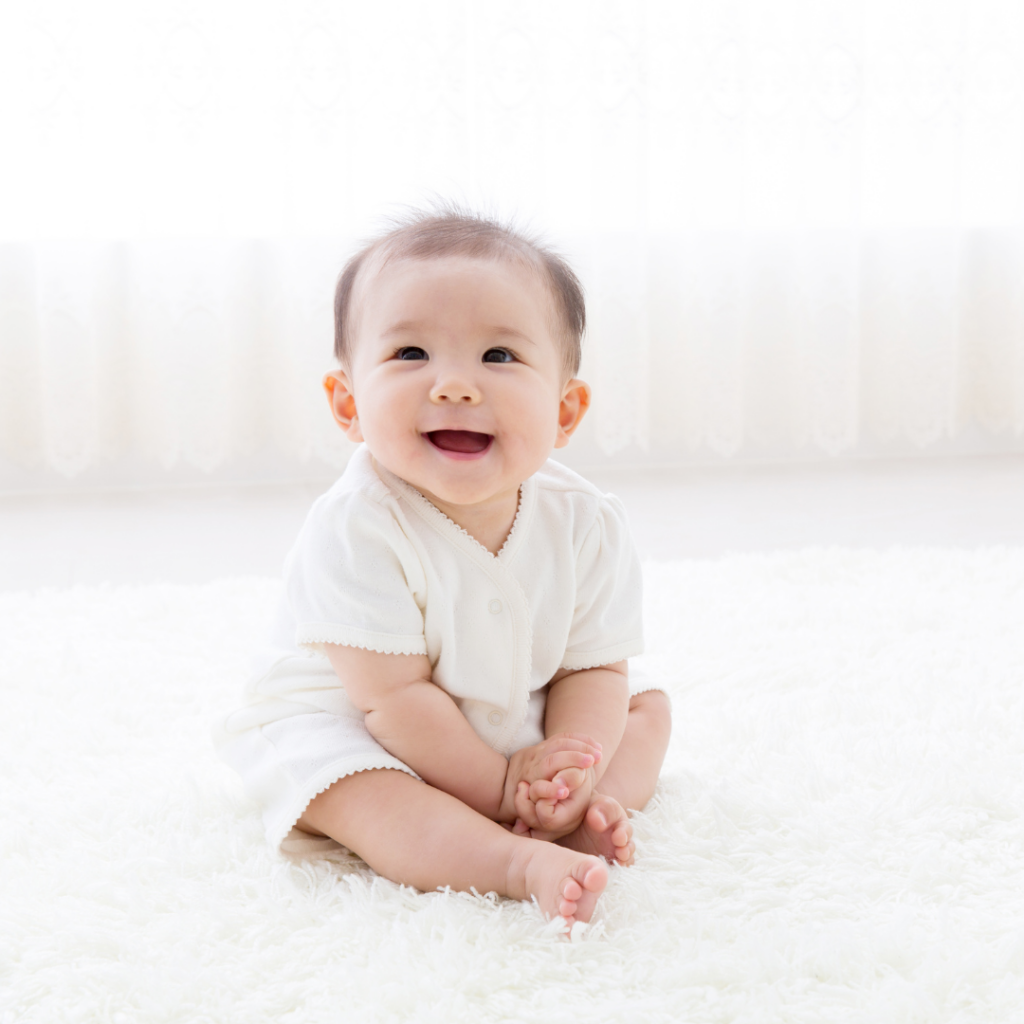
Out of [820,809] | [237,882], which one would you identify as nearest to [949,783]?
[820,809]

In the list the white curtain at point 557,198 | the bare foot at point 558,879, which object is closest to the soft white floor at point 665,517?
the white curtain at point 557,198

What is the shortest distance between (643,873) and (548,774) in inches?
→ 3.4

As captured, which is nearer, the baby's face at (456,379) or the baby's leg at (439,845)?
the baby's leg at (439,845)

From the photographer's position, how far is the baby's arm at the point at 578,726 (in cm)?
72

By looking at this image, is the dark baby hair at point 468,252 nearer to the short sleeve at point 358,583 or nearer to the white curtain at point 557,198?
the short sleeve at point 358,583

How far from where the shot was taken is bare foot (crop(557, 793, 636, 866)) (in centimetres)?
71

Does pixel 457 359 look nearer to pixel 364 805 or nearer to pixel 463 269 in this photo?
pixel 463 269

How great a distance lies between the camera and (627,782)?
81 cm

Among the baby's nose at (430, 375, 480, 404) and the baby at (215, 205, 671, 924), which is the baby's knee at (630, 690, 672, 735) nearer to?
the baby at (215, 205, 671, 924)

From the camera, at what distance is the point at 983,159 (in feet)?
8.36

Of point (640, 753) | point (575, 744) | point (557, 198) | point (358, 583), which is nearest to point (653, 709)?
point (640, 753)

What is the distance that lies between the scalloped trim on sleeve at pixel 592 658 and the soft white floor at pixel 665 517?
2.83 feet

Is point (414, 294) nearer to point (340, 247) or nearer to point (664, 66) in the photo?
point (340, 247)

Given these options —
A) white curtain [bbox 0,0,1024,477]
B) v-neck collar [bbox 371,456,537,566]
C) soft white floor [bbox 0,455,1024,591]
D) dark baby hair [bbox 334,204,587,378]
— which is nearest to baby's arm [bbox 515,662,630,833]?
v-neck collar [bbox 371,456,537,566]
